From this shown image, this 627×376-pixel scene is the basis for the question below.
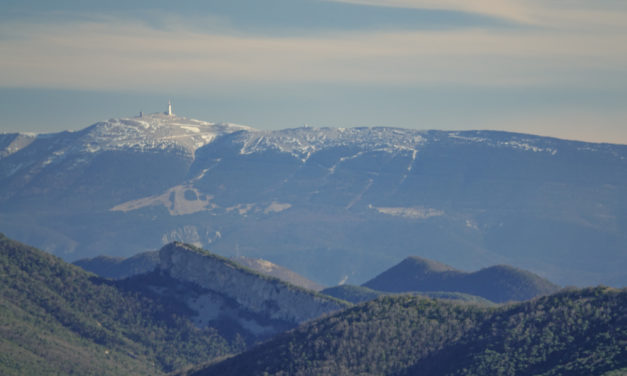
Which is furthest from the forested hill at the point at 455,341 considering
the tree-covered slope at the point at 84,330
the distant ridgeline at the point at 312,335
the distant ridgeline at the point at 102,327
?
the distant ridgeline at the point at 102,327

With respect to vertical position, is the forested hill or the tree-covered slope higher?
the forested hill

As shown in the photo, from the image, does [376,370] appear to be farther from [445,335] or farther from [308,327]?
[308,327]

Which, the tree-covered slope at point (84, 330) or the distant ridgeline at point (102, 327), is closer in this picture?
the tree-covered slope at point (84, 330)

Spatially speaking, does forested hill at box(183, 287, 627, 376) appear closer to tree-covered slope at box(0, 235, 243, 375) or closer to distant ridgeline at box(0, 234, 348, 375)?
tree-covered slope at box(0, 235, 243, 375)

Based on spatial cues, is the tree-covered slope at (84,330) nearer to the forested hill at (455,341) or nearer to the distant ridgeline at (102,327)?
the distant ridgeline at (102,327)

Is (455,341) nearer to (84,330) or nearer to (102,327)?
(84,330)

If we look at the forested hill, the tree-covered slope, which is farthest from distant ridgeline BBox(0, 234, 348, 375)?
the forested hill
